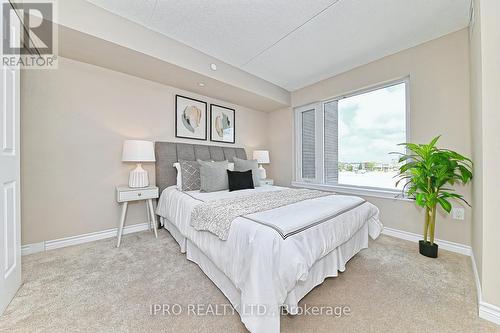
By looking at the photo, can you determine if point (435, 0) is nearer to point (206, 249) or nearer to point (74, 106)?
point (206, 249)

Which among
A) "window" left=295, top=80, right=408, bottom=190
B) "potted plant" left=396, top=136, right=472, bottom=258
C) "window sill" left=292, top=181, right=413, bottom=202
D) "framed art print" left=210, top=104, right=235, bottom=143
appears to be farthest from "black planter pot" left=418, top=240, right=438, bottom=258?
"framed art print" left=210, top=104, right=235, bottom=143

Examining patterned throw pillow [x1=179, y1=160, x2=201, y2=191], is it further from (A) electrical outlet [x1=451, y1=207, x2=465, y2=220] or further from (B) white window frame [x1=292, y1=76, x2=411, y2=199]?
(A) electrical outlet [x1=451, y1=207, x2=465, y2=220]

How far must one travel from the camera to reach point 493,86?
1270mm

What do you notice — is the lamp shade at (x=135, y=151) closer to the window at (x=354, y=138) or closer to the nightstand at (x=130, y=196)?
the nightstand at (x=130, y=196)

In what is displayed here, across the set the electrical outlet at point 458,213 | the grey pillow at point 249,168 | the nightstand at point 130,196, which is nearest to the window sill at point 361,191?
the electrical outlet at point 458,213

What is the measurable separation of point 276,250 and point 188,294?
0.92 metres

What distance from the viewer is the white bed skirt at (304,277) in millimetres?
1285

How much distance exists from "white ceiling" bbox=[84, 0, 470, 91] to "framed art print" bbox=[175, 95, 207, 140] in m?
0.88

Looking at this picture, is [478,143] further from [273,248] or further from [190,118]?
[190,118]

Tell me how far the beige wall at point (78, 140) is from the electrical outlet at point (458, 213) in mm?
3975

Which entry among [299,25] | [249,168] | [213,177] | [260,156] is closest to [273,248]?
[213,177]

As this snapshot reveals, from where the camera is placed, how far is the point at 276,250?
110 centimetres

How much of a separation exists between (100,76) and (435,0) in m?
3.84

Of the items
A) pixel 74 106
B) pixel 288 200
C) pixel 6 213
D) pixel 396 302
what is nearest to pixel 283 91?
pixel 288 200
